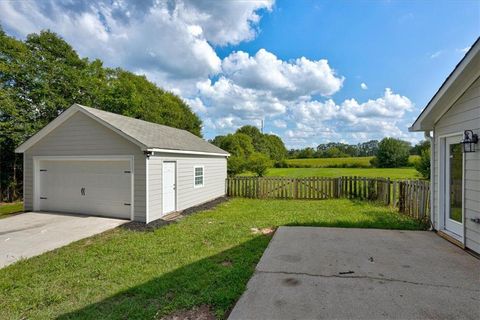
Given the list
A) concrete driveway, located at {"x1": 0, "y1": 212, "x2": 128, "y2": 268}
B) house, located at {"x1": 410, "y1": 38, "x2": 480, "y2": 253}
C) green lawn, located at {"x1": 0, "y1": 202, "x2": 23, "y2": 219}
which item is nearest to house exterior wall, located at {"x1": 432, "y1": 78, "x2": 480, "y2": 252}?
house, located at {"x1": 410, "y1": 38, "x2": 480, "y2": 253}

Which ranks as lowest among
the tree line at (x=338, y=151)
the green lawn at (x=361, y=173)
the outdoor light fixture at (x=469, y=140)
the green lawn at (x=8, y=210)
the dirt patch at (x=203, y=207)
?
the green lawn at (x=8, y=210)

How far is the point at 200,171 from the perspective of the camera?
10562mm

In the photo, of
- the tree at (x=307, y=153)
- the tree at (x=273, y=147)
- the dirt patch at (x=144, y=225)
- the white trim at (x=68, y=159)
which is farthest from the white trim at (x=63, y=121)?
the tree at (x=307, y=153)

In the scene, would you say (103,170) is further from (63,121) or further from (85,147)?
(63,121)

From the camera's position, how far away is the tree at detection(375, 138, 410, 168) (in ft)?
128

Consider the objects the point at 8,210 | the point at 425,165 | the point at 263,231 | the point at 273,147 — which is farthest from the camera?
the point at 273,147

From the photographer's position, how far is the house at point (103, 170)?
7359mm

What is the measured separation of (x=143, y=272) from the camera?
402 cm

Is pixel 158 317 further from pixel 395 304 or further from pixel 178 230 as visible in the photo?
pixel 178 230

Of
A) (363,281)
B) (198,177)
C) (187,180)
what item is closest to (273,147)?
(198,177)

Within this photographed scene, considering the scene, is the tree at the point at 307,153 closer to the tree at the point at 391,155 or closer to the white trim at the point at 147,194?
the tree at the point at 391,155

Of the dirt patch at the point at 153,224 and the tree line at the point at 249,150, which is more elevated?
the tree line at the point at 249,150

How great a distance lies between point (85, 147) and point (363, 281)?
867 cm

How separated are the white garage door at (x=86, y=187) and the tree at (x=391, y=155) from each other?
41288 millimetres
